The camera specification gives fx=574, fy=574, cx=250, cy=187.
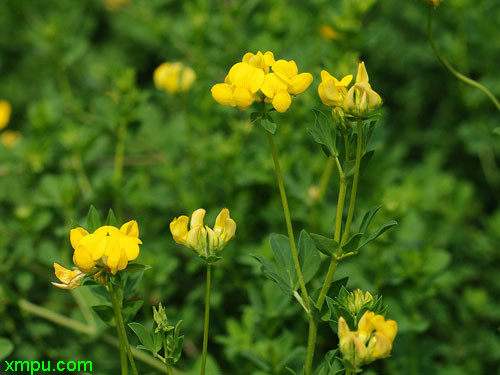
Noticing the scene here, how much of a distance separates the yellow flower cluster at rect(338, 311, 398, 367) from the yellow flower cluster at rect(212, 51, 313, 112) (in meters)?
0.52

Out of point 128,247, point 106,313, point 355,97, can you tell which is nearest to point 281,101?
point 355,97

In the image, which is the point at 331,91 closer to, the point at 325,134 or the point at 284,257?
the point at 325,134

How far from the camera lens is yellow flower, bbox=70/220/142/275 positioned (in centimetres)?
132

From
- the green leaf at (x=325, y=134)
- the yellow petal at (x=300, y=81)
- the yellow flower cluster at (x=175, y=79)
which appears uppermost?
the yellow petal at (x=300, y=81)

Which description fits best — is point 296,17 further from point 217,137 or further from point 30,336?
point 30,336

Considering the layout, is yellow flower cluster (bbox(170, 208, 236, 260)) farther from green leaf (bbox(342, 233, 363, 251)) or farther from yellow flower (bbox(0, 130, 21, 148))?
yellow flower (bbox(0, 130, 21, 148))

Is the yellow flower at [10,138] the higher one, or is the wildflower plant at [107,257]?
the wildflower plant at [107,257]

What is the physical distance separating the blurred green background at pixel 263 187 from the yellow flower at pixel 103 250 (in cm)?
60

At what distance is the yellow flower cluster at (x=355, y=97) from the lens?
128 centimetres

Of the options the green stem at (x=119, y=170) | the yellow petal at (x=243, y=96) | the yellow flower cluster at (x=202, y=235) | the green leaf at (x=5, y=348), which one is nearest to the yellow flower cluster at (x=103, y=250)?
the yellow flower cluster at (x=202, y=235)

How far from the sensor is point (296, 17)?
11.2 ft

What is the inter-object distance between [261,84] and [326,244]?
1.33 ft

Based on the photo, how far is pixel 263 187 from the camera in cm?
274

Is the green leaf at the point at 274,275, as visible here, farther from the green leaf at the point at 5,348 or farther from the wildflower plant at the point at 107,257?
the green leaf at the point at 5,348
